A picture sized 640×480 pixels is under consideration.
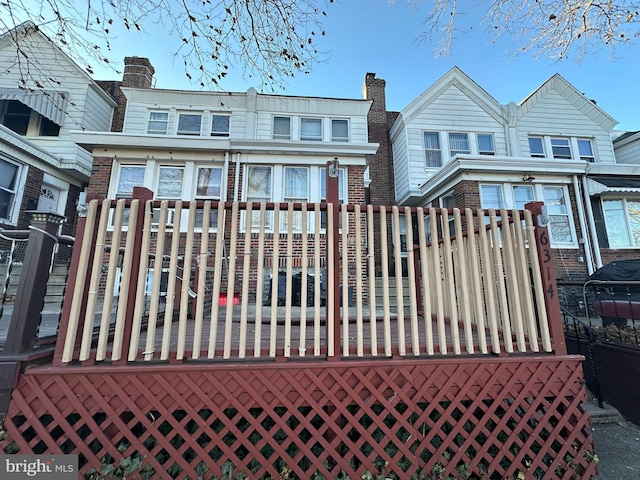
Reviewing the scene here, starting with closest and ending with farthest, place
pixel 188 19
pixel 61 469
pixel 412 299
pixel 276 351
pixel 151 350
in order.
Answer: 1. pixel 61 469
2. pixel 151 350
3. pixel 276 351
4. pixel 412 299
5. pixel 188 19

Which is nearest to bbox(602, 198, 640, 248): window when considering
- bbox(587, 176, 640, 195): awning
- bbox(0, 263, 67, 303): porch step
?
bbox(587, 176, 640, 195): awning

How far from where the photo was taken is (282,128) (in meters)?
10.3

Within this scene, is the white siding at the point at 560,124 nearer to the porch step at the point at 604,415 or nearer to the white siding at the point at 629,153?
the white siding at the point at 629,153

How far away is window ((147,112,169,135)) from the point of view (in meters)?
9.91

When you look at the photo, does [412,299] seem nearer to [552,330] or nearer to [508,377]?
[508,377]

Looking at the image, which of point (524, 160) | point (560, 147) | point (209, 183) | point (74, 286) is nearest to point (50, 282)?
point (209, 183)

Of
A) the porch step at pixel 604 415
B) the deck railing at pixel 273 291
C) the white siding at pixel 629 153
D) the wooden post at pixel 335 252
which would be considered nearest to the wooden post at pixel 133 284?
the deck railing at pixel 273 291

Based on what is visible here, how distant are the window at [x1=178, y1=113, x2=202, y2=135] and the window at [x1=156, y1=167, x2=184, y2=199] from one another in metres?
2.33

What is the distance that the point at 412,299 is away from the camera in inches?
97.2

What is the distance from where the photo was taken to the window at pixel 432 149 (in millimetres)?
10672

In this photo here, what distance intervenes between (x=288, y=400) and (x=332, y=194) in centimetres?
170

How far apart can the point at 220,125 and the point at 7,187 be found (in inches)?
239

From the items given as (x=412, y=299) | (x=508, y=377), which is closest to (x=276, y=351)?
(x=412, y=299)

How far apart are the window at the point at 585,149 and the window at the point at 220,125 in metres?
13.4
